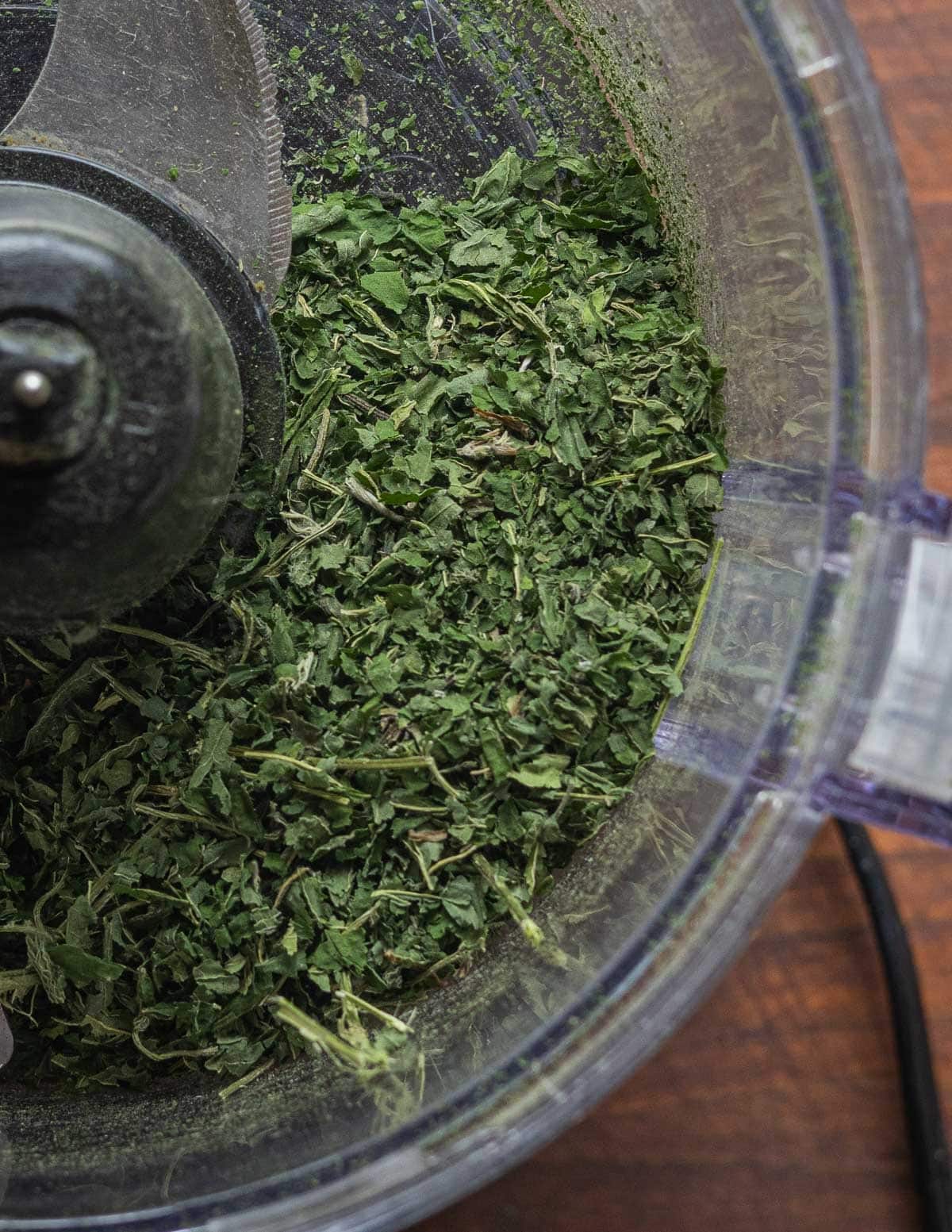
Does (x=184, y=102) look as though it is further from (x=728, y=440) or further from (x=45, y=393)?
(x=728, y=440)

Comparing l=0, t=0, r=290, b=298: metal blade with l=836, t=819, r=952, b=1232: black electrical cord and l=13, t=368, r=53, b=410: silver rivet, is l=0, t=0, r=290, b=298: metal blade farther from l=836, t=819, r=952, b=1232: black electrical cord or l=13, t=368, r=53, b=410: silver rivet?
l=836, t=819, r=952, b=1232: black electrical cord

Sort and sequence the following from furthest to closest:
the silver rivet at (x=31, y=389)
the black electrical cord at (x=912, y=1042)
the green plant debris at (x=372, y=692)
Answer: the black electrical cord at (x=912, y=1042), the green plant debris at (x=372, y=692), the silver rivet at (x=31, y=389)

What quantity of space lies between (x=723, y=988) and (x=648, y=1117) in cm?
13

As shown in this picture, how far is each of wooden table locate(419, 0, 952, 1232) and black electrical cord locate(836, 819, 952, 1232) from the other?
13 mm

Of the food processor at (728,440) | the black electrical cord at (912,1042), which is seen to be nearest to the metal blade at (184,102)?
the food processor at (728,440)

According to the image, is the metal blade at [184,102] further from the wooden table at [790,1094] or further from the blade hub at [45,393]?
the wooden table at [790,1094]

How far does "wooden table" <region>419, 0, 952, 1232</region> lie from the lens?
39.9 inches

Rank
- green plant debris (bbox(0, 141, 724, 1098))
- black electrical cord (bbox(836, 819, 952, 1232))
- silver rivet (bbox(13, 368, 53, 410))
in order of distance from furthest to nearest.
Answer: black electrical cord (bbox(836, 819, 952, 1232)) < green plant debris (bbox(0, 141, 724, 1098)) < silver rivet (bbox(13, 368, 53, 410))

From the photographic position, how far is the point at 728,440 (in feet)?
3.20

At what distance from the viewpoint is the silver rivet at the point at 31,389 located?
0.69 meters

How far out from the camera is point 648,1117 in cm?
101

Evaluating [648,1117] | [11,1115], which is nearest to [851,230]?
[648,1117]

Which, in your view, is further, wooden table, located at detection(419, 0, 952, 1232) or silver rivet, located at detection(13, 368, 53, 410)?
wooden table, located at detection(419, 0, 952, 1232)

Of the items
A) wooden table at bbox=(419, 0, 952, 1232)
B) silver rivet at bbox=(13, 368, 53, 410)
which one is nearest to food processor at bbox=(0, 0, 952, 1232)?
silver rivet at bbox=(13, 368, 53, 410)
